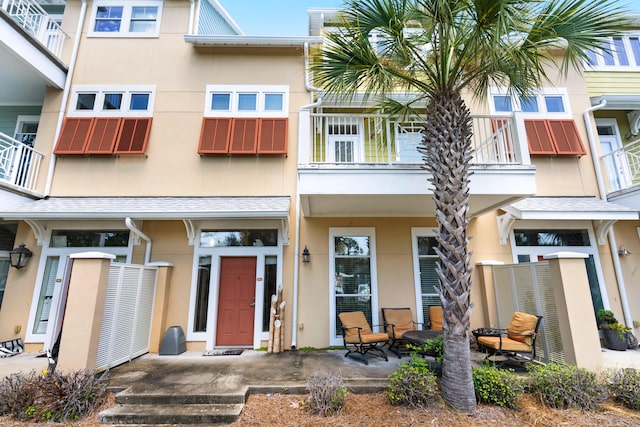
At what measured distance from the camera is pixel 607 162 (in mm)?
8227

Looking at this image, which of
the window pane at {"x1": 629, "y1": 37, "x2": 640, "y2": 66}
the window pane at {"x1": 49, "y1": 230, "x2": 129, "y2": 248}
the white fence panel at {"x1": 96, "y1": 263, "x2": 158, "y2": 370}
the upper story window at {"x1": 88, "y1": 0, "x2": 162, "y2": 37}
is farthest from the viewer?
the window pane at {"x1": 629, "y1": 37, "x2": 640, "y2": 66}

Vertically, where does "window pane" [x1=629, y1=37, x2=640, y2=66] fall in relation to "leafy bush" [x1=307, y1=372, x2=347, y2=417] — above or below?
above

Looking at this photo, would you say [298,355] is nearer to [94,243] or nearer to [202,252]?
[202,252]

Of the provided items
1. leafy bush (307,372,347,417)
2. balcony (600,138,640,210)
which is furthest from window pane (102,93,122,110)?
balcony (600,138,640,210)

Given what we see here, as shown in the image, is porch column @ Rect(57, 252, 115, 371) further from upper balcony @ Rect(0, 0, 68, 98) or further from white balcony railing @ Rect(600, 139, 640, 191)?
white balcony railing @ Rect(600, 139, 640, 191)

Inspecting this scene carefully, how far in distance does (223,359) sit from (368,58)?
6365 millimetres

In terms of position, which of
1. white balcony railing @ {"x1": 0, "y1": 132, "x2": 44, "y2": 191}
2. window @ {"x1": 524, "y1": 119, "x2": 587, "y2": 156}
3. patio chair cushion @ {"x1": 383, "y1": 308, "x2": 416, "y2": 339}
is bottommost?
patio chair cushion @ {"x1": 383, "y1": 308, "x2": 416, "y2": 339}

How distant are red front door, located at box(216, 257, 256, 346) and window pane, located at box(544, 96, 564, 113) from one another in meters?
9.37

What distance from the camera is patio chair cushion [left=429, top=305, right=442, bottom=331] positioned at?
6.92 metres

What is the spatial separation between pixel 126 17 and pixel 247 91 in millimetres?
4294

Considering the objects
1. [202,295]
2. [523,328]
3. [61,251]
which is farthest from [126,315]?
[523,328]

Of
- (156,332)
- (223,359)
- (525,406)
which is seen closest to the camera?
(525,406)

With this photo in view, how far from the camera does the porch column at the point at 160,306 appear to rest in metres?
6.68

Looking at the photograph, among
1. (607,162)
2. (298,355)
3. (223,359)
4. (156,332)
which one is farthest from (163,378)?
(607,162)
